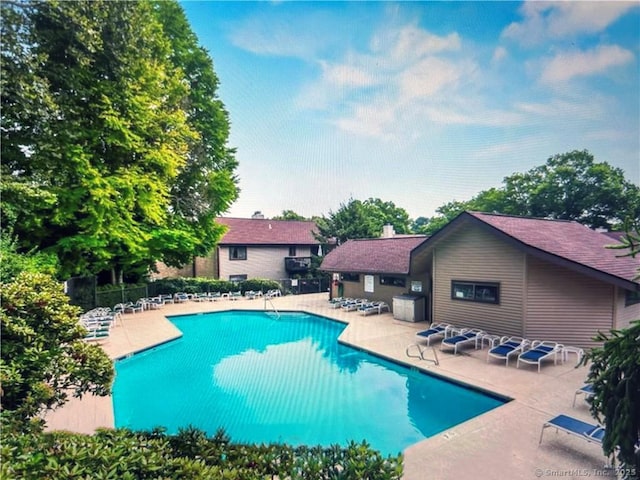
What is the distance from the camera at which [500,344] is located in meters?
10.7

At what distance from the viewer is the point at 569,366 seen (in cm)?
953

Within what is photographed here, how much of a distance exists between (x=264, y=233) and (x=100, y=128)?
20.3 meters

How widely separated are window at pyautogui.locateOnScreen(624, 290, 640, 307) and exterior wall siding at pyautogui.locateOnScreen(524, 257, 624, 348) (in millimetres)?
952

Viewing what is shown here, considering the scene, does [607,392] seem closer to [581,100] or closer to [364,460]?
[364,460]

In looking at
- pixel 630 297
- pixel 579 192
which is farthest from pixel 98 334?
pixel 579 192

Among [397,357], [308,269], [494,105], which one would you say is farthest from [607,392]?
[308,269]

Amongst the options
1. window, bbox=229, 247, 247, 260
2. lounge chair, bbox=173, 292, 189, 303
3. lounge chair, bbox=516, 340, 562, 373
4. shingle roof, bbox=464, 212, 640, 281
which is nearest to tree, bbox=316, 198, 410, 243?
window, bbox=229, 247, 247, 260

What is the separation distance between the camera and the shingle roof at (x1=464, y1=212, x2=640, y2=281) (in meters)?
10.4

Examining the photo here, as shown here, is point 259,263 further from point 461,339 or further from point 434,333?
point 461,339

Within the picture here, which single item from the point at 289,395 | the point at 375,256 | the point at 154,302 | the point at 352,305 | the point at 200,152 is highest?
the point at 200,152

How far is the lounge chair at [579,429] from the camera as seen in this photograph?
17.1 ft

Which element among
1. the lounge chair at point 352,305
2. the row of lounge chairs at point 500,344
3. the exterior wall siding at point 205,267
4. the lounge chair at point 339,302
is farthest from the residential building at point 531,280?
the exterior wall siding at point 205,267

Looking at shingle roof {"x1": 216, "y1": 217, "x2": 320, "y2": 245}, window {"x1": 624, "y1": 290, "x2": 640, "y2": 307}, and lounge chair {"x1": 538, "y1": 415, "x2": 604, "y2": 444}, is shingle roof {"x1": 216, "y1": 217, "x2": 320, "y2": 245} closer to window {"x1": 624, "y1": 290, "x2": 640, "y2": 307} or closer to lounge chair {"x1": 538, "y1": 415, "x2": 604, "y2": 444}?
window {"x1": 624, "y1": 290, "x2": 640, "y2": 307}

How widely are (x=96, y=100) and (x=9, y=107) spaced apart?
3.40 meters
